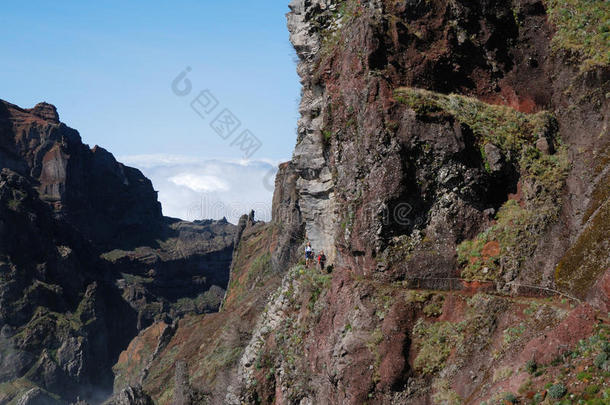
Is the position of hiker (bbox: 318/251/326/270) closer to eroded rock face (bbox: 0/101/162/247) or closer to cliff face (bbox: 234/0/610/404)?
cliff face (bbox: 234/0/610/404)

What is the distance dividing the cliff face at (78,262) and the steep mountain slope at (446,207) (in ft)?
245

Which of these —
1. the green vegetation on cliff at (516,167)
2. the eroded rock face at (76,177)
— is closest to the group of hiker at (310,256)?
the green vegetation on cliff at (516,167)

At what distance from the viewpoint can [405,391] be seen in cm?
2052

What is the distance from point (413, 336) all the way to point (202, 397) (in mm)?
20388

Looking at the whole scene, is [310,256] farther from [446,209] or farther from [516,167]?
[516,167]

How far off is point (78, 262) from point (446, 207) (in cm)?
11538

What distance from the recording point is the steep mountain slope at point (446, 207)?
17828mm

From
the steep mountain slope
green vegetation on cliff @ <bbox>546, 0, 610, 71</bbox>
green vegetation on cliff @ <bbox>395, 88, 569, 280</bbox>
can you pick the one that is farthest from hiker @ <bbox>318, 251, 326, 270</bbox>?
green vegetation on cliff @ <bbox>546, 0, 610, 71</bbox>

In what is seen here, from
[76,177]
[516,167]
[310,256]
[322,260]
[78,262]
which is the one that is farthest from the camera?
[76,177]

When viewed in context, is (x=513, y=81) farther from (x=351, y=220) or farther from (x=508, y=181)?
(x=351, y=220)

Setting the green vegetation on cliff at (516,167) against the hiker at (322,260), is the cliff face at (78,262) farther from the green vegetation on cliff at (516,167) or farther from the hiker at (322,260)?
the green vegetation on cliff at (516,167)

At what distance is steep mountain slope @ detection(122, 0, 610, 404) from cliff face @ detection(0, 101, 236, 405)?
7464 cm

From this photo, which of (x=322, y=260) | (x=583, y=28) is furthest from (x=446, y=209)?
(x=583, y=28)

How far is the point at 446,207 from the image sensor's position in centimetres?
2330
